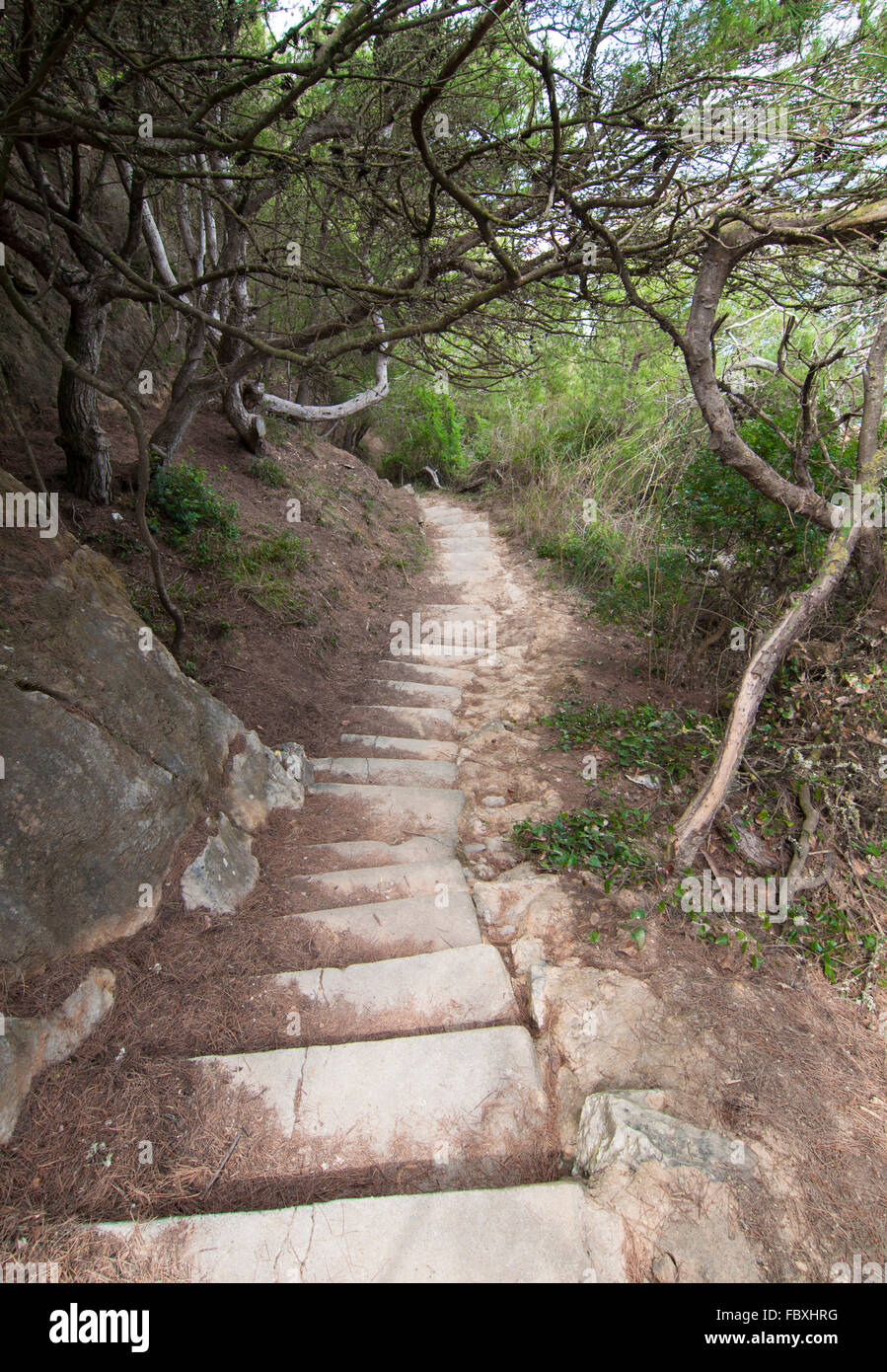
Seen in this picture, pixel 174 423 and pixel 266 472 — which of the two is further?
pixel 266 472

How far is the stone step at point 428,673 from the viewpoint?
5750mm

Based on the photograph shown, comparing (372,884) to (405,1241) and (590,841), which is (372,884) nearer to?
(590,841)

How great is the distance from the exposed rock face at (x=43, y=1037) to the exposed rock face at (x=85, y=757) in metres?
0.16

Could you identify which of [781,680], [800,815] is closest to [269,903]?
[800,815]

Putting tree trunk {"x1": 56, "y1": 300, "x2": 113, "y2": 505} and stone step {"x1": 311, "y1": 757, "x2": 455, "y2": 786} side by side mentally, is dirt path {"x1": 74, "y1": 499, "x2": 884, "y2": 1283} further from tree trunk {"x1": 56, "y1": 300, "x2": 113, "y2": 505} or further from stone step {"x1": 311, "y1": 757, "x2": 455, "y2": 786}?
tree trunk {"x1": 56, "y1": 300, "x2": 113, "y2": 505}

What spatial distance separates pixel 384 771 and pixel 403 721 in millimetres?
851

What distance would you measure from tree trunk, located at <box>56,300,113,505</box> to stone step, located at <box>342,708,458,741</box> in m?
2.60

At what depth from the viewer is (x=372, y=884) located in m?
3.03

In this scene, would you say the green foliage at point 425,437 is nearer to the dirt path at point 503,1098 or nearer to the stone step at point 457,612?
the stone step at point 457,612

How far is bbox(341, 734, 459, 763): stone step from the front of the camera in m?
4.39

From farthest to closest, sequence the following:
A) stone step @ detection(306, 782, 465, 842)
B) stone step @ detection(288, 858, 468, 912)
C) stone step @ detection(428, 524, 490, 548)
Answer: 1. stone step @ detection(428, 524, 490, 548)
2. stone step @ detection(306, 782, 465, 842)
3. stone step @ detection(288, 858, 468, 912)

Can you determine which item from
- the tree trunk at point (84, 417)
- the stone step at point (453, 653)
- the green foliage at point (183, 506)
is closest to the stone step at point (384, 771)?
the stone step at point (453, 653)

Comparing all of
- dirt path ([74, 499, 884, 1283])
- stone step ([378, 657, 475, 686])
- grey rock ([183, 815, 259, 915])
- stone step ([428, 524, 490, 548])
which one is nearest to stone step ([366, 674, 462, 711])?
stone step ([378, 657, 475, 686])

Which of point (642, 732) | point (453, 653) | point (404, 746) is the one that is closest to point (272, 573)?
point (453, 653)
